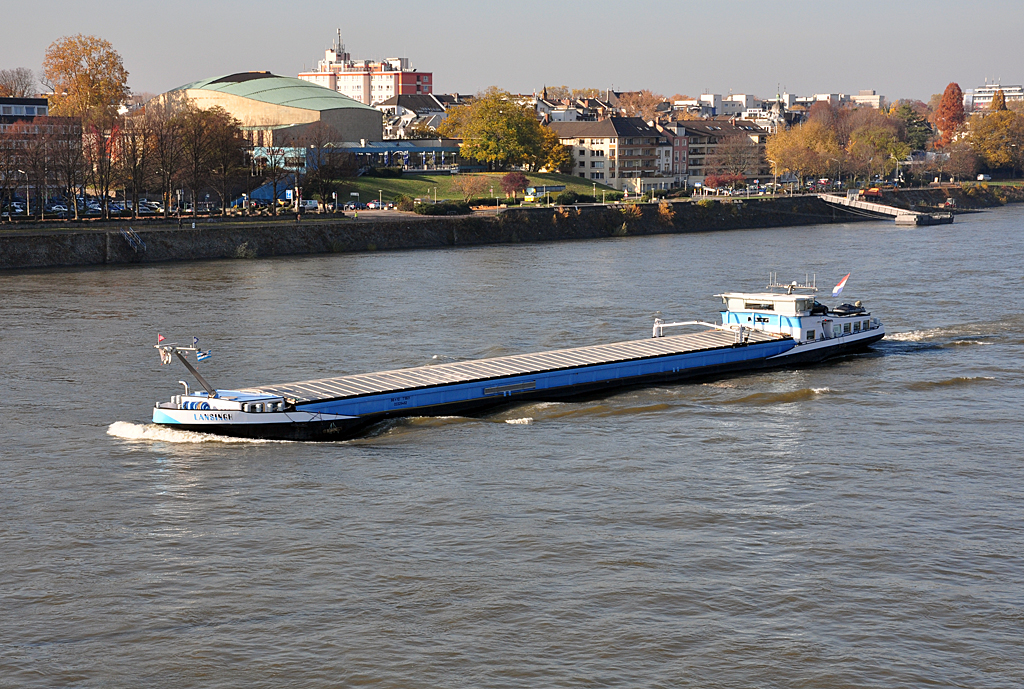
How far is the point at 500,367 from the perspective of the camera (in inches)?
1387

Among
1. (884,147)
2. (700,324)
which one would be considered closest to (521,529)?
(700,324)

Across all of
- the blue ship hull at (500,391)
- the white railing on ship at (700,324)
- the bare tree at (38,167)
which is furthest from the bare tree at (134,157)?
the blue ship hull at (500,391)

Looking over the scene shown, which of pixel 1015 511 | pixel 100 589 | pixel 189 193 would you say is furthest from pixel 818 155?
pixel 100 589

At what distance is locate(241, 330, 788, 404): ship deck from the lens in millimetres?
31672

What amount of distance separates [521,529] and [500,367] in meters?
12.7

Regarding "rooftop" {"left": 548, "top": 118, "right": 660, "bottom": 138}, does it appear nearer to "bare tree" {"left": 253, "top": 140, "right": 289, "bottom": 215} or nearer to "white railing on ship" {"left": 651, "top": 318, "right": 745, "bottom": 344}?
"bare tree" {"left": 253, "top": 140, "right": 289, "bottom": 215}

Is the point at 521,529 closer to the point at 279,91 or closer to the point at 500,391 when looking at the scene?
the point at 500,391

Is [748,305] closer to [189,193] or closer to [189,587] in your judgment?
[189,587]

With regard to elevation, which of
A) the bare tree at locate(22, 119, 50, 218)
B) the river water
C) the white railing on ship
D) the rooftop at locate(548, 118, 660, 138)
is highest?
the rooftop at locate(548, 118, 660, 138)

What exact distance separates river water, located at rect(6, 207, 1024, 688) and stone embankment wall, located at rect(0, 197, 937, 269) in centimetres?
2805

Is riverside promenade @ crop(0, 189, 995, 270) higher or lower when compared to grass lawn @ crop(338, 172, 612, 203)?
lower

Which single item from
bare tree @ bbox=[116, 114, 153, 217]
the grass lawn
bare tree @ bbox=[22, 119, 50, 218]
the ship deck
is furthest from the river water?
the grass lawn

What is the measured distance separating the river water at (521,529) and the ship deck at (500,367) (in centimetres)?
158

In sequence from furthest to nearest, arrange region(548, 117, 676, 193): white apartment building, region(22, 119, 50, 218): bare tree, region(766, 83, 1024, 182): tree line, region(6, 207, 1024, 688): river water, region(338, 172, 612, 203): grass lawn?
1. region(766, 83, 1024, 182): tree line
2. region(548, 117, 676, 193): white apartment building
3. region(338, 172, 612, 203): grass lawn
4. region(22, 119, 50, 218): bare tree
5. region(6, 207, 1024, 688): river water
